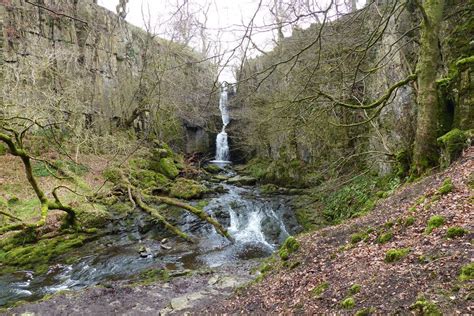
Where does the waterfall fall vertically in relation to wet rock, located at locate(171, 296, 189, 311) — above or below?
above

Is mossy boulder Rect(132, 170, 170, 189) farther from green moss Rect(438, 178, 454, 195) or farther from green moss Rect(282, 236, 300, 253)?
green moss Rect(438, 178, 454, 195)

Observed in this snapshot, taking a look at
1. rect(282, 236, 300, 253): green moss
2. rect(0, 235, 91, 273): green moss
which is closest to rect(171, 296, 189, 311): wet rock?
rect(282, 236, 300, 253): green moss

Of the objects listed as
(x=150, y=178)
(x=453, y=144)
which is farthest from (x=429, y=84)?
(x=150, y=178)

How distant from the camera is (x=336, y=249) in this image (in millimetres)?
4777

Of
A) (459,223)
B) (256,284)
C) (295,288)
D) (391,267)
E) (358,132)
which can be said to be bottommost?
(256,284)

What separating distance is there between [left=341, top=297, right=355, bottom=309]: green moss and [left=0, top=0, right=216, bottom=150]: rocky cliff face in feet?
39.1

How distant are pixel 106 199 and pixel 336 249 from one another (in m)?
10.2

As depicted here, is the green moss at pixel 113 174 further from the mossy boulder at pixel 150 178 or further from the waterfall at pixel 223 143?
the waterfall at pixel 223 143

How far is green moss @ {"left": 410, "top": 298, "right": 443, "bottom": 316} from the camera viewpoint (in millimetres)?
2223

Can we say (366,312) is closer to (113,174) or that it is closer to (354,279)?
(354,279)

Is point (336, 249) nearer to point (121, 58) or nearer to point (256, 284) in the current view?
point (256, 284)

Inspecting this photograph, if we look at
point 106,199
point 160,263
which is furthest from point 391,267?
point 106,199

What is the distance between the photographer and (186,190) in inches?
577

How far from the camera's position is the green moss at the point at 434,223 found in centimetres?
352
